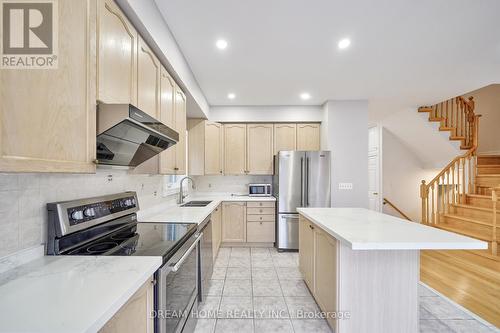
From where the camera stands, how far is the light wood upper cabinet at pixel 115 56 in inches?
45.6

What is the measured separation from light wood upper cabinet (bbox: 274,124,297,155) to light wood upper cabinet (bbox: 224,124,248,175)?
625 millimetres

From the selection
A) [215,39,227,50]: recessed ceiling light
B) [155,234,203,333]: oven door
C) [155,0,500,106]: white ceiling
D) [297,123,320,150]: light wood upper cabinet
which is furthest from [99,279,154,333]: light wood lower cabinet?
[297,123,320,150]: light wood upper cabinet

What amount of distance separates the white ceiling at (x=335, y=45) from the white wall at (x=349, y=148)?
0.38 meters

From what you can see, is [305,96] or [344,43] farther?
[305,96]

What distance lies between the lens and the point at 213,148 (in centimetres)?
431

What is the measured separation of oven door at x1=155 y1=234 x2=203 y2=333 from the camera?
1131mm

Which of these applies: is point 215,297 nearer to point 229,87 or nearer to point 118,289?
point 118,289

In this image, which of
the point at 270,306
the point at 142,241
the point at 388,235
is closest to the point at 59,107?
the point at 142,241

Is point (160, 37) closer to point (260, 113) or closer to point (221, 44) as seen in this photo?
point (221, 44)

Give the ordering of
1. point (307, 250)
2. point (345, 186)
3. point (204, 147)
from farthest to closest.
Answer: point (204, 147) → point (345, 186) → point (307, 250)

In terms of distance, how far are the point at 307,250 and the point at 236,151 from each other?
2.44 metres

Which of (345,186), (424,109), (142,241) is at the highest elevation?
(424,109)

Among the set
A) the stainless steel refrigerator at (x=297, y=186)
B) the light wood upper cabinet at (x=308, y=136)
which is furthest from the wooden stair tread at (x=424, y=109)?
the stainless steel refrigerator at (x=297, y=186)

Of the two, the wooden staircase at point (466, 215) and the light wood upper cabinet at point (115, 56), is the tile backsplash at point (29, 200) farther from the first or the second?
the wooden staircase at point (466, 215)
